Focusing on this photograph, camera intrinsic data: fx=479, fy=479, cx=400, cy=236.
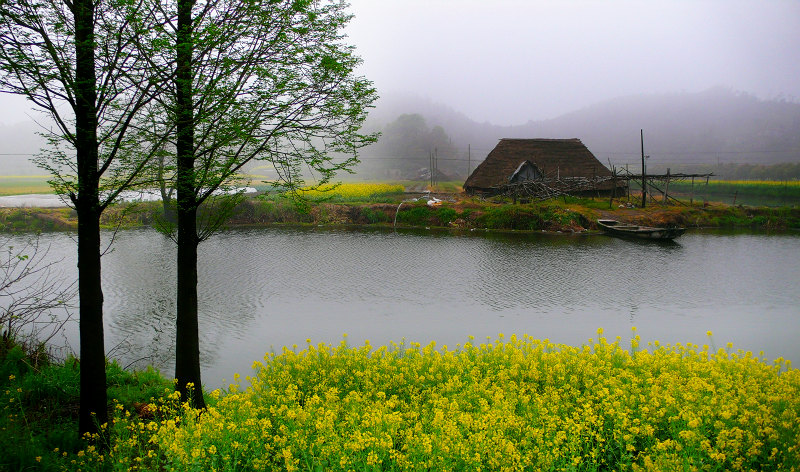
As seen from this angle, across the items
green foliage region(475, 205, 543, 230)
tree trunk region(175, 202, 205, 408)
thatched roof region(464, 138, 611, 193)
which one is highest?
thatched roof region(464, 138, 611, 193)

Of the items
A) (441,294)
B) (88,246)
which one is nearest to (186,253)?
(88,246)

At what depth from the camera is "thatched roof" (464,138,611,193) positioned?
→ 43719mm

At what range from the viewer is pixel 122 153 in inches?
273

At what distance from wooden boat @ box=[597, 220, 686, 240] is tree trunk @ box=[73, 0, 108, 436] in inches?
1090

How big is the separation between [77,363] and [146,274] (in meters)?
10.1

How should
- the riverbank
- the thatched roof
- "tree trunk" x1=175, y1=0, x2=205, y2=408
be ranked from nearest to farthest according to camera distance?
"tree trunk" x1=175, y1=0, x2=205, y2=408, the riverbank, the thatched roof

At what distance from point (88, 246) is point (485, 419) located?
5.64 meters

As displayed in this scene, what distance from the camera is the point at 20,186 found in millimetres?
45531

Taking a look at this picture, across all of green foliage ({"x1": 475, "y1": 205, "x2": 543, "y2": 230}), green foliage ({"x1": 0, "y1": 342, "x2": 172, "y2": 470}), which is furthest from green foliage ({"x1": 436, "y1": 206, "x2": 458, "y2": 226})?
green foliage ({"x1": 0, "y1": 342, "x2": 172, "y2": 470})

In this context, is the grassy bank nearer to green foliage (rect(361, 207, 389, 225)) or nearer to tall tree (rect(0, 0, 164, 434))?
tall tree (rect(0, 0, 164, 434))

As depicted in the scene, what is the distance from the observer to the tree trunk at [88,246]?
20.4 ft

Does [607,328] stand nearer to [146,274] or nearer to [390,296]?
[390,296]

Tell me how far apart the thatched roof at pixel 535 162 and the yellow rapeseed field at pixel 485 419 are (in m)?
35.2

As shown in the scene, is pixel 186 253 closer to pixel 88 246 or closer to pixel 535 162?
pixel 88 246
